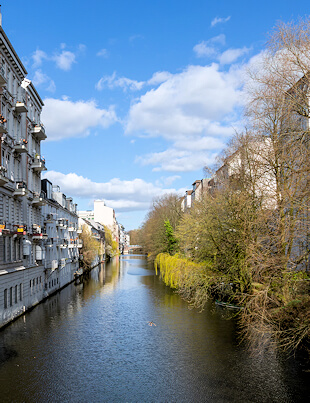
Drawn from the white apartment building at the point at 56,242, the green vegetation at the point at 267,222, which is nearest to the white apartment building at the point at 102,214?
the white apartment building at the point at 56,242

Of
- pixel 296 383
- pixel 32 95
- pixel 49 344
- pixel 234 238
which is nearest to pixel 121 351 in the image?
pixel 49 344

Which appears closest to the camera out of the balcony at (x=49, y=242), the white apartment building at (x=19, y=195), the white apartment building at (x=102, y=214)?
the white apartment building at (x=19, y=195)

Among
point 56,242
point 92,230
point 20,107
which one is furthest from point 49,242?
point 92,230

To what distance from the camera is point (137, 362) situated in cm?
2147

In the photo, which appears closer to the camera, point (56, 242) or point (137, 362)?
point (137, 362)

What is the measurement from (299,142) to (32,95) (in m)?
29.5

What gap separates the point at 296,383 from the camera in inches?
705

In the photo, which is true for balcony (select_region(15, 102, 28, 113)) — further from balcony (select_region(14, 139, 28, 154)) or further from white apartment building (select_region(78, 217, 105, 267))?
white apartment building (select_region(78, 217, 105, 267))

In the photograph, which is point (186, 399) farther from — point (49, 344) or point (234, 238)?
point (234, 238)

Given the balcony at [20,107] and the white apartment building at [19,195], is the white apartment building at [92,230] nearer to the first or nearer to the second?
the white apartment building at [19,195]

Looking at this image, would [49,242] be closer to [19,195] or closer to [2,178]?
[19,195]

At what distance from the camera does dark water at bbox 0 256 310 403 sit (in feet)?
56.0

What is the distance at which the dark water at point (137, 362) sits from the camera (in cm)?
1706

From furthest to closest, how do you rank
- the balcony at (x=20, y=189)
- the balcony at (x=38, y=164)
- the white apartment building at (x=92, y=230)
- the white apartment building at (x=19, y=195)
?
the white apartment building at (x=92, y=230) → the balcony at (x=38, y=164) → the balcony at (x=20, y=189) → the white apartment building at (x=19, y=195)
